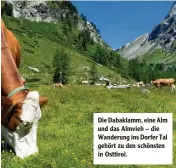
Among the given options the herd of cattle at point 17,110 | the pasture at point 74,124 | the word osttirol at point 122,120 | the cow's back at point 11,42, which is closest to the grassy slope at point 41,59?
the pasture at point 74,124

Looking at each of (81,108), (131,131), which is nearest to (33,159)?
(131,131)

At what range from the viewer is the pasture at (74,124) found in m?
13.1

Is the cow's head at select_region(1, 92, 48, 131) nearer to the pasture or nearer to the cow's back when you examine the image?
the pasture

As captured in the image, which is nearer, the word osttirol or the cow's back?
the word osttirol

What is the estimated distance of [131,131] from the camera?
12.4 meters

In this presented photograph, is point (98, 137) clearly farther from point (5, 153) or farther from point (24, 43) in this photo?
point (24, 43)

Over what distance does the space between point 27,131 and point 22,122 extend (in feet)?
1.26

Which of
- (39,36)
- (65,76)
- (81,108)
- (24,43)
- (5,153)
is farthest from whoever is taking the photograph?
(39,36)

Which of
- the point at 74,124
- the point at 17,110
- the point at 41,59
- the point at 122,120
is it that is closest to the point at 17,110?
the point at 17,110

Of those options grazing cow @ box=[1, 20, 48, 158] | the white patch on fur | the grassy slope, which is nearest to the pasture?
the white patch on fur

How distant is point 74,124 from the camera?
21969 mm

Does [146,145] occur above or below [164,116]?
below

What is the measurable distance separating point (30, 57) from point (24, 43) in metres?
14.5

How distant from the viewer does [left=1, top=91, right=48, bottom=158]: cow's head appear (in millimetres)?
12344
